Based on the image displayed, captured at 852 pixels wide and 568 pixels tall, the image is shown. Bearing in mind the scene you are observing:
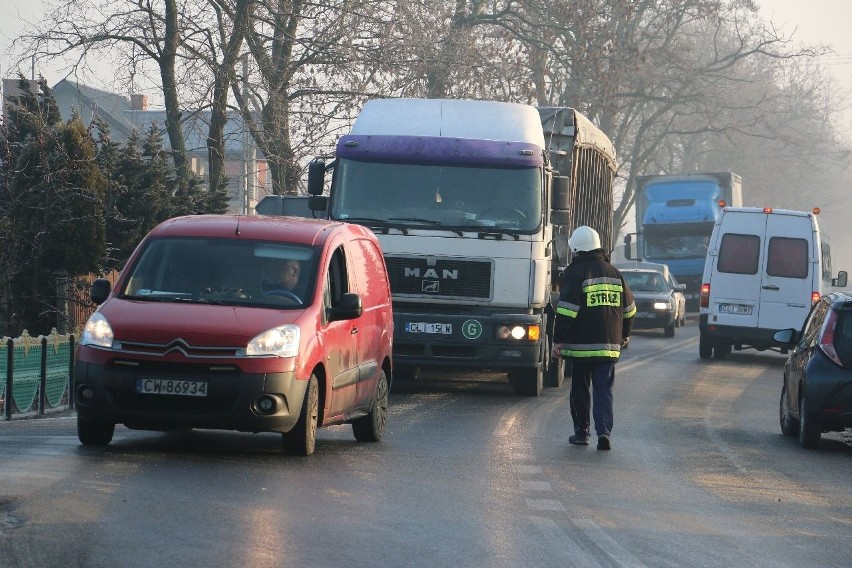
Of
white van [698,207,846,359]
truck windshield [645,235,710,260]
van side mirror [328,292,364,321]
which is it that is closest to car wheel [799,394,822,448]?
van side mirror [328,292,364,321]

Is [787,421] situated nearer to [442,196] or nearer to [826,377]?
[826,377]

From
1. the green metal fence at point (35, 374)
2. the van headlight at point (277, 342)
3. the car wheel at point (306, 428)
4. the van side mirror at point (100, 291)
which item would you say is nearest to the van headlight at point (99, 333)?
the van side mirror at point (100, 291)

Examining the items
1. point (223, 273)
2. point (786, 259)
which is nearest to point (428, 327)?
point (223, 273)

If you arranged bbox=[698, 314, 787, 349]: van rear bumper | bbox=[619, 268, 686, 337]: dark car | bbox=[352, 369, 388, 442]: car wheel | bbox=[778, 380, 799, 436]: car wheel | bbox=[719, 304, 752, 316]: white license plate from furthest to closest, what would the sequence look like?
bbox=[619, 268, 686, 337]: dark car → bbox=[719, 304, 752, 316]: white license plate → bbox=[698, 314, 787, 349]: van rear bumper → bbox=[778, 380, 799, 436]: car wheel → bbox=[352, 369, 388, 442]: car wheel

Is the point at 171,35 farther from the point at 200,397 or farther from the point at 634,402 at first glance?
the point at 200,397

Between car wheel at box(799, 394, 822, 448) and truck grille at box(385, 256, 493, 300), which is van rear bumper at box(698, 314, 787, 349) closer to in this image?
truck grille at box(385, 256, 493, 300)

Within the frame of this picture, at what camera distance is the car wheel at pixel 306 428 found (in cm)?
1086

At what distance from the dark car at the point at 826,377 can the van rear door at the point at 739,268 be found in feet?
42.2

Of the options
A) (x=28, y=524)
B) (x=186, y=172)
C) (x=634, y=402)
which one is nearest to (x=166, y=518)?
(x=28, y=524)

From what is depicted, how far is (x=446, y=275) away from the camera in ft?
57.9

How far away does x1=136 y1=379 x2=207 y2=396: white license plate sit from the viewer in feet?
34.0

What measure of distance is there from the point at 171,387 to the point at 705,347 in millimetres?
20112

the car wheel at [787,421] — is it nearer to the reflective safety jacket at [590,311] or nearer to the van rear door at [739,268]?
the reflective safety jacket at [590,311]

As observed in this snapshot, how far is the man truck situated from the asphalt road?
89.4 inches
